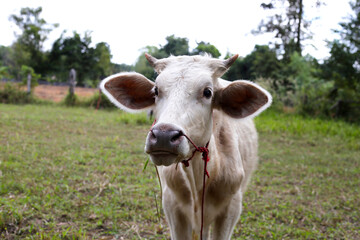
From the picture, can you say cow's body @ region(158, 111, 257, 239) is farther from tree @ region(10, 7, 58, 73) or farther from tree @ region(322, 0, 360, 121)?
tree @ region(10, 7, 58, 73)

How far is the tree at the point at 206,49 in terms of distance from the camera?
10.9 feet

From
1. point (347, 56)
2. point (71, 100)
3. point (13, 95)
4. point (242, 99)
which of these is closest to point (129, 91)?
point (242, 99)

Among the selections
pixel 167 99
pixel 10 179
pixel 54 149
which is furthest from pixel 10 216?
pixel 54 149

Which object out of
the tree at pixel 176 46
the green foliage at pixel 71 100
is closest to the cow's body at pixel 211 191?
the tree at pixel 176 46

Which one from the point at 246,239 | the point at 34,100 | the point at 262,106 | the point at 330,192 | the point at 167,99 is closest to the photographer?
the point at 167,99

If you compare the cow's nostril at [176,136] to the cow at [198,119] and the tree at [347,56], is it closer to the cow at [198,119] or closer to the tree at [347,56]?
the cow at [198,119]

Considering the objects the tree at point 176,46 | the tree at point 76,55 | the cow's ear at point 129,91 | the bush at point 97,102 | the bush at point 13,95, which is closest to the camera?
the cow's ear at point 129,91

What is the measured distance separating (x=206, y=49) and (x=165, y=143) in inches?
77.5

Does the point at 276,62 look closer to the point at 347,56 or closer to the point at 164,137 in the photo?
the point at 347,56

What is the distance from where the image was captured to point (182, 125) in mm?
1844

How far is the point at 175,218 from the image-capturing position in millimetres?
2543

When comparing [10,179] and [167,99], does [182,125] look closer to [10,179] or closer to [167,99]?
[167,99]

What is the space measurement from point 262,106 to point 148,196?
2708 mm

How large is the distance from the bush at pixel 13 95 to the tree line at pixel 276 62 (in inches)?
56.1
